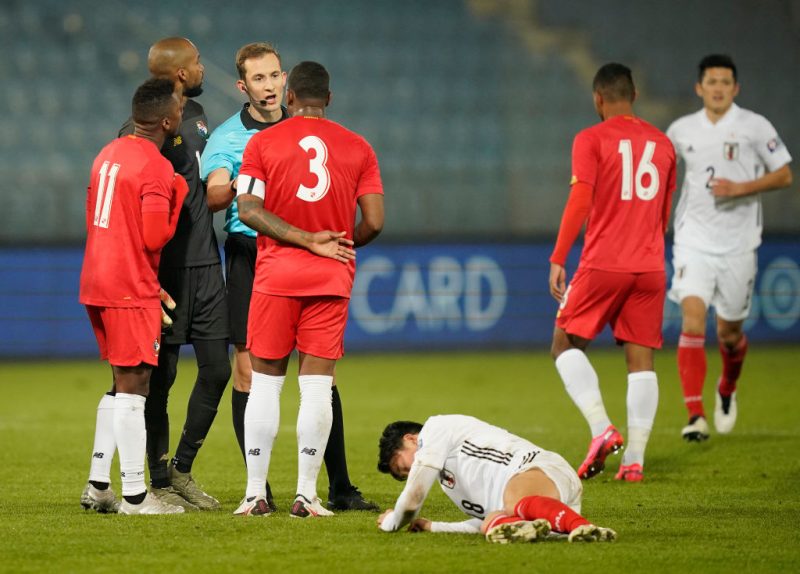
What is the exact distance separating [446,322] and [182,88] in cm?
892

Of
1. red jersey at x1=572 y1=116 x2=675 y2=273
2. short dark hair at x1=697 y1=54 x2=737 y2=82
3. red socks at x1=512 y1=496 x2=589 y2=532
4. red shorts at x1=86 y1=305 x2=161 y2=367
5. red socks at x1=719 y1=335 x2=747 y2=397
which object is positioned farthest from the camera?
red socks at x1=719 y1=335 x2=747 y2=397

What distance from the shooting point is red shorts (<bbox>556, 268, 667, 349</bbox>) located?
685cm

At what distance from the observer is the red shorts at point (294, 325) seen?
5426 millimetres

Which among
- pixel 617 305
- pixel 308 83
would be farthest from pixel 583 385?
pixel 308 83

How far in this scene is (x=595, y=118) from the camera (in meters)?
17.1

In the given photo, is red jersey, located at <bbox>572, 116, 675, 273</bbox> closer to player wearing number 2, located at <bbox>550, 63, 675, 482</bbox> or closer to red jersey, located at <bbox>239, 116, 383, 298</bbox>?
player wearing number 2, located at <bbox>550, 63, 675, 482</bbox>

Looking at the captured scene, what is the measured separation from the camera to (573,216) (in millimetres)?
6754

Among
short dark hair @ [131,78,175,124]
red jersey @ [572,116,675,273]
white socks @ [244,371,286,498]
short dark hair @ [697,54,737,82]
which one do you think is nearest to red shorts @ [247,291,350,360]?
white socks @ [244,371,286,498]

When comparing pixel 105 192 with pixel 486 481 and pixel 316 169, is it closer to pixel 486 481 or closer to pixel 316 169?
pixel 316 169

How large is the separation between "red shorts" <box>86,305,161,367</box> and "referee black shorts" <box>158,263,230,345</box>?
1.24 feet

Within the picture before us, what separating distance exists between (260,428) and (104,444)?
0.74 metres

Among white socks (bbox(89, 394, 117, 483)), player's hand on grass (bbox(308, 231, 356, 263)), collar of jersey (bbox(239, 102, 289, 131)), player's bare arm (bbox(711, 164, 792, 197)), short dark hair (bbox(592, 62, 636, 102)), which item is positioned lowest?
white socks (bbox(89, 394, 117, 483))

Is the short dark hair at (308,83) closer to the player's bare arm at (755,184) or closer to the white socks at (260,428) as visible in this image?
the white socks at (260,428)

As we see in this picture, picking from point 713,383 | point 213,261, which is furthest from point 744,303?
point 213,261
